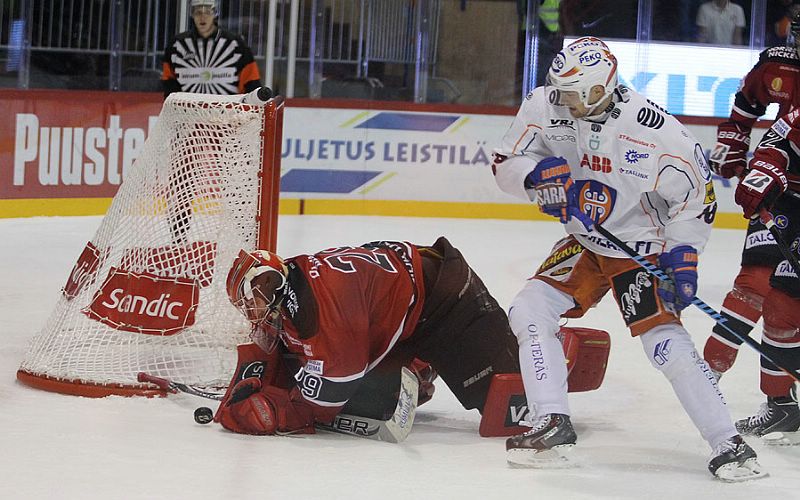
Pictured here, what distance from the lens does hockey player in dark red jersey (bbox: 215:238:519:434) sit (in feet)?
10.1

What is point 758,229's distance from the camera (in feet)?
12.2

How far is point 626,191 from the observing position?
3.13 metres

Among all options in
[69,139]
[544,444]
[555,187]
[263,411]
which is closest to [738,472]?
[544,444]

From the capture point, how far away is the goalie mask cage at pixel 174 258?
378 centimetres

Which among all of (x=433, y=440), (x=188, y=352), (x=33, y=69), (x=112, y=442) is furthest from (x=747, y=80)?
(x=33, y=69)

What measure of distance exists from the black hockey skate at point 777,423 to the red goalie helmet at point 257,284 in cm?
143

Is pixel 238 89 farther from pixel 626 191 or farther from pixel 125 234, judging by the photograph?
pixel 626 191

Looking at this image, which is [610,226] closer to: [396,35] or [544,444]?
[544,444]

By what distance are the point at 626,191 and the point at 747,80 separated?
118cm

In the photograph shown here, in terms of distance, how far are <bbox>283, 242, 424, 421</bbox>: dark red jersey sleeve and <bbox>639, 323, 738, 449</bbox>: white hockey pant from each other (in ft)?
2.26

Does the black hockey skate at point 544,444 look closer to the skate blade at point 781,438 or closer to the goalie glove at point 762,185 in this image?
the skate blade at point 781,438

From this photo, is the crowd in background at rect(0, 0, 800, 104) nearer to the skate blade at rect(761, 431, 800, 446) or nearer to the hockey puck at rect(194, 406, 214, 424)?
the hockey puck at rect(194, 406, 214, 424)

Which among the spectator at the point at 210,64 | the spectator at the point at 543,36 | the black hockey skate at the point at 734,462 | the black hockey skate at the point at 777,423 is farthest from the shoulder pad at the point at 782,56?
the spectator at the point at 543,36

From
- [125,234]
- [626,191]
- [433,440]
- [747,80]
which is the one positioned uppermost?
[747,80]
